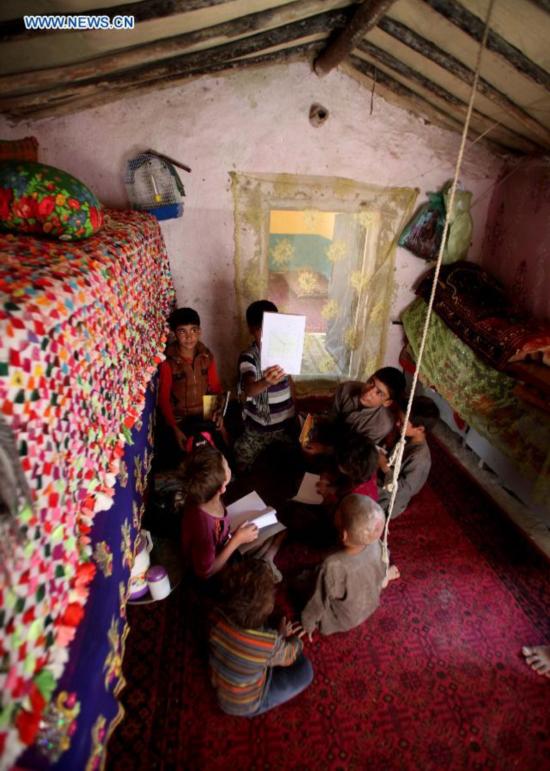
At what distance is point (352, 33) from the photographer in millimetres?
2654

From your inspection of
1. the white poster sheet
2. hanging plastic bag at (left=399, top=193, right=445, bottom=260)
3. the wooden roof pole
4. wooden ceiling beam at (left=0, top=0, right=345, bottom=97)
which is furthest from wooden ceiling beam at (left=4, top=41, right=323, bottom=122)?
the white poster sheet

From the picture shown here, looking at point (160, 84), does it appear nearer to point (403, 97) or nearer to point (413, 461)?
point (403, 97)

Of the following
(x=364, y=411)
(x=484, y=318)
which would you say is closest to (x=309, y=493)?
(x=364, y=411)

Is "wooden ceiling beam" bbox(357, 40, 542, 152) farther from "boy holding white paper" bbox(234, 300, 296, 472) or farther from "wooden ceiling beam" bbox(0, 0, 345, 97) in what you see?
"boy holding white paper" bbox(234, 300, 296, 472)

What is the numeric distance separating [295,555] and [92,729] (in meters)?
1.72

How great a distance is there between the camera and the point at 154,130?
358cm

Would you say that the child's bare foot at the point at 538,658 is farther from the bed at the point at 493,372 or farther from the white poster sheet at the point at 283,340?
the white poster sheet at the point at 283,340

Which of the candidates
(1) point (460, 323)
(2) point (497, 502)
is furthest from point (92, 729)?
(1) point (460, 323)

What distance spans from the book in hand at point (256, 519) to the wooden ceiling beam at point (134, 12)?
266cm

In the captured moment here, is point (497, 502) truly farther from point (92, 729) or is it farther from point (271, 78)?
point (271, 78)

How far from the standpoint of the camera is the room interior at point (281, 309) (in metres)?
1.28

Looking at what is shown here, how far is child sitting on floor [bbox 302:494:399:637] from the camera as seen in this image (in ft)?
6.53

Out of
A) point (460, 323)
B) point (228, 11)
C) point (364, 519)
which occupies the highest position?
point (228, 11)

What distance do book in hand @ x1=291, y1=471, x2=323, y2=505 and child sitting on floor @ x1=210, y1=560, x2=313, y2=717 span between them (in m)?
1.11
